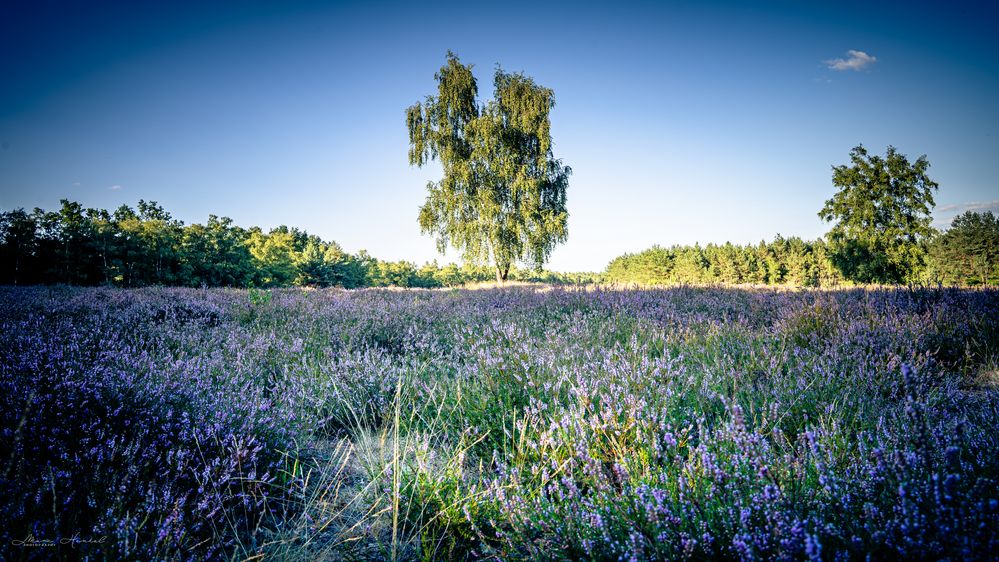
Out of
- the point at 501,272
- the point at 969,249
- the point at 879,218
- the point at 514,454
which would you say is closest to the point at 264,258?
the point at 501,272

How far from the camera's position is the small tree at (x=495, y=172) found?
714 inches

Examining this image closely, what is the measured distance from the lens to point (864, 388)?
225 centimetres

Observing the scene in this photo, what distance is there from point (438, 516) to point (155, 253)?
84.1ft

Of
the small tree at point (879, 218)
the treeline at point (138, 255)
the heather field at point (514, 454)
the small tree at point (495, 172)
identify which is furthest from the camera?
the small tree at point (879, 218)

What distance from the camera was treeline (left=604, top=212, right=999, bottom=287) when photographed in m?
34.2

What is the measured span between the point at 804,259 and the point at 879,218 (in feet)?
32.0

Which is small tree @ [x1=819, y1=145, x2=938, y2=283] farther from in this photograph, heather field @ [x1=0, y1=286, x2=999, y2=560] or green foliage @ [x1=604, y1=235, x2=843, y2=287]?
heather field @ [x1=0, y1=286, x2=999, y2=560]

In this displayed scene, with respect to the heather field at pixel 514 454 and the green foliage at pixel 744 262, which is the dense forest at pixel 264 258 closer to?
the green foliage at pixel 744 262

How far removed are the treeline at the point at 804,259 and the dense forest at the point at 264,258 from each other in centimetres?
13

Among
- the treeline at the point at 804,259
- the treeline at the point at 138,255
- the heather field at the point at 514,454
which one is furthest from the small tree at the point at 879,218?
the heather field at the point at 514,454

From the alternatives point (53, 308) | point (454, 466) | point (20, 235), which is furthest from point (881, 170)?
point (20, 235)

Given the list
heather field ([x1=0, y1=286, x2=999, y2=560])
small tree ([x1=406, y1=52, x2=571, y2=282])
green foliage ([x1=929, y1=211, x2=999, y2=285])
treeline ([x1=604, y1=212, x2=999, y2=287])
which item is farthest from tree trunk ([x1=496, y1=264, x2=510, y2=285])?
green foliage ([x1=929, y1=211, x2=999, y2=285])

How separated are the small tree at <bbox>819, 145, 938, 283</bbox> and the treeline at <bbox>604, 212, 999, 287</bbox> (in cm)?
66

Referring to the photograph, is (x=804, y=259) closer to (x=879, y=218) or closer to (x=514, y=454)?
(x=879, y=218)
